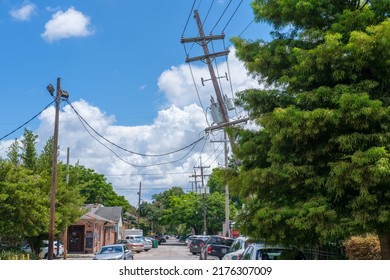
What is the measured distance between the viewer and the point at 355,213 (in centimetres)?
861

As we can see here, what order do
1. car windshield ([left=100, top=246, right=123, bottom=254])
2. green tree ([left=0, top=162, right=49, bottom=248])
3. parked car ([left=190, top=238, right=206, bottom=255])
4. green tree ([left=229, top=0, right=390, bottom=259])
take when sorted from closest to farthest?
green tree ([left=229, top=0, right=390, bottom=259]) → green tree ([left=0, top=162, right=49, bottom=248]) → car windshield ([left=100, top=246, right=123, bottom=254]) → parked car ([left=190, top=238, right=206, bottom=255])

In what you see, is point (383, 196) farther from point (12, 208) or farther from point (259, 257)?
point (12, 208)

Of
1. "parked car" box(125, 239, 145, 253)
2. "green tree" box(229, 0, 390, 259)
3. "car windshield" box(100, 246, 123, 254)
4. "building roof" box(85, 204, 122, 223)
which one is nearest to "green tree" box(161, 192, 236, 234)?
"building roof" box(85, 204, 122, 223)

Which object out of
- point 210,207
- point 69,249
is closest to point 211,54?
point 69,249

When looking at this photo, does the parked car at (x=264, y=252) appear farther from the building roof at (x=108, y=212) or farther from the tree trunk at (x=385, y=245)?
the building roof at (x=108, y=212)

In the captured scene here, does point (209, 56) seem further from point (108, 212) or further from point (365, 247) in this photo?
point (108, 212)

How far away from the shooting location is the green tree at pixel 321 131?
335 inches

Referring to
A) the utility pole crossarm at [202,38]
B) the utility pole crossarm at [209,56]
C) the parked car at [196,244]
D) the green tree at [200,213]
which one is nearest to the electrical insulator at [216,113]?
the utility pole crossarm at [209,56]

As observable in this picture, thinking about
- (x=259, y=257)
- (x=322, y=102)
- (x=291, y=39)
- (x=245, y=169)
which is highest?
(x=291, y=39)

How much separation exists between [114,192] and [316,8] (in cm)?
8322

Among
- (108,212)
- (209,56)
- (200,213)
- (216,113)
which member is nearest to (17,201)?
(216,113)

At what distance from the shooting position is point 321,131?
353 inches

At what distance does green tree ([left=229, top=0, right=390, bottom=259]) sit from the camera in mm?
8500

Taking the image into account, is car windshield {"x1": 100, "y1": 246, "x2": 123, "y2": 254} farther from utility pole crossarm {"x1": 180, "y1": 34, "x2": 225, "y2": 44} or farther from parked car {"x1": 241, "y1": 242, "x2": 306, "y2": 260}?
parked car {"x1": 241, "y1": 242, "x2": 306, "y2": 260}
